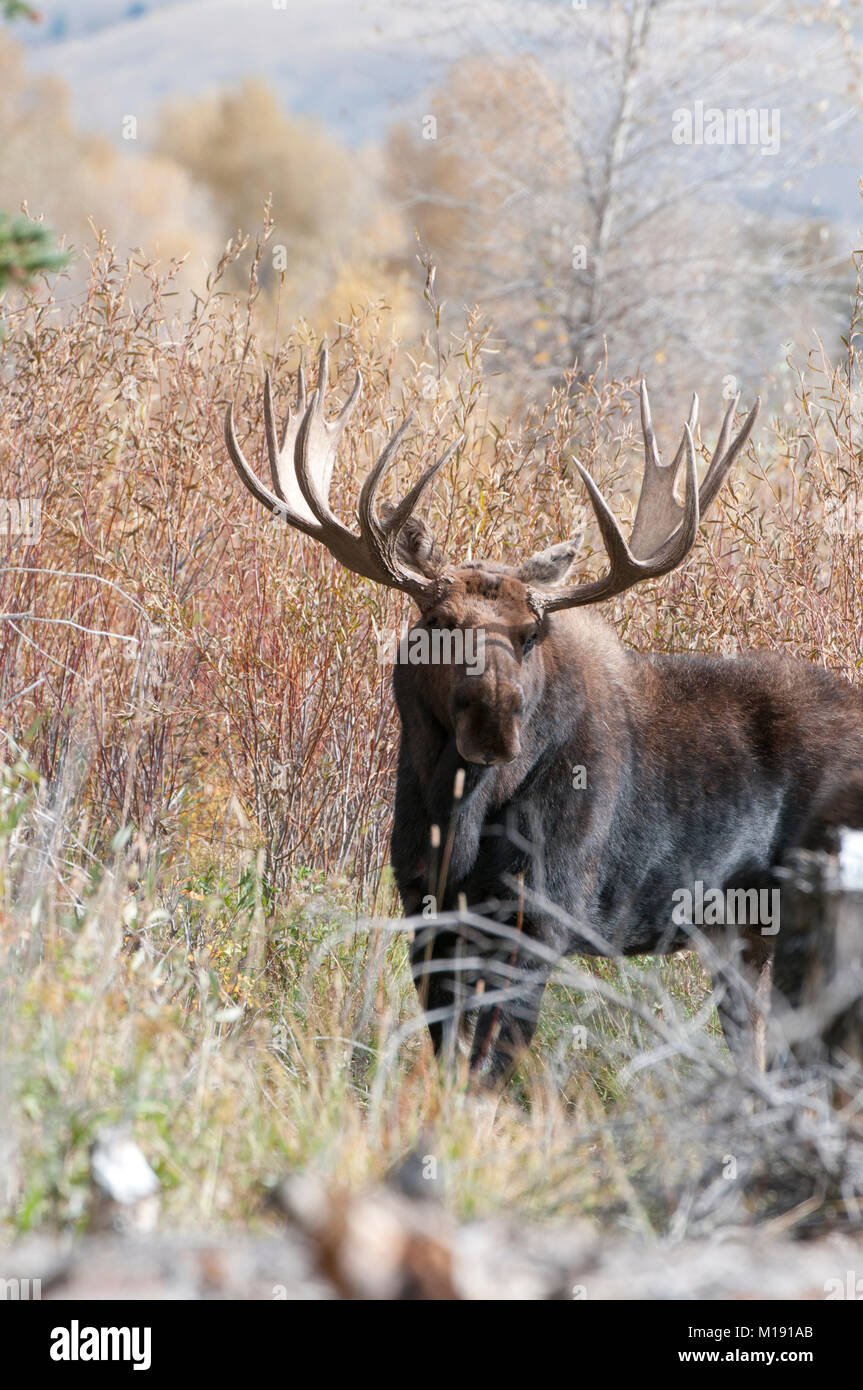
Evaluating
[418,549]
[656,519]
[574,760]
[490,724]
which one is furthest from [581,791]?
[656,519]

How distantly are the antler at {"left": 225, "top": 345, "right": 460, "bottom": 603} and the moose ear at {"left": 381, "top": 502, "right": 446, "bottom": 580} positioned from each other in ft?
0.06

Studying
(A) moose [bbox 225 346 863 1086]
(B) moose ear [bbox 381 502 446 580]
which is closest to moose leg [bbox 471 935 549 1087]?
(A) moose [bbox 225 346 863 1086]

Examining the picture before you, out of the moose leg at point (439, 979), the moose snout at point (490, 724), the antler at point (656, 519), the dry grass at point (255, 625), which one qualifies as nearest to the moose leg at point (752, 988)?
the dry grass at point (255, 625)

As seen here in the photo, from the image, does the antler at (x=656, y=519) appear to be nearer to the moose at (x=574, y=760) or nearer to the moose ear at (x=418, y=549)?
the moose at (x=574, y=760)

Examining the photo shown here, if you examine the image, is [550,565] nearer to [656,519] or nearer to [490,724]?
[656,519]

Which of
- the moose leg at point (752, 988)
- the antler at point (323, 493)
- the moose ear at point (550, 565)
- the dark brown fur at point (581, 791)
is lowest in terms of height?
the moose leg at point (752, 988)

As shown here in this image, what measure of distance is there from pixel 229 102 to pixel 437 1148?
43.0 metres

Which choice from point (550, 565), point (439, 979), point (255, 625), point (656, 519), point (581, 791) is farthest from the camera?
point (255, 625)

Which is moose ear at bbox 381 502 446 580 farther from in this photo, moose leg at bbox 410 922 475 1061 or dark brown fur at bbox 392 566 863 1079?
moose leg at bbox 410 922 475 1061

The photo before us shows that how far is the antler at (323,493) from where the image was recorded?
3984 mm

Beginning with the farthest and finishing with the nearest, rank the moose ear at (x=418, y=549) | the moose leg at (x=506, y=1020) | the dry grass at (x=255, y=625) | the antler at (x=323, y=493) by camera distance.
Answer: the dry grass at (x=255, y=625) < the moose ear at (x=418, y=549) < the antler at (x=323, y=493) < the moose leg at (x=506, y=1020)

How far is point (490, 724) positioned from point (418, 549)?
767 millimetres

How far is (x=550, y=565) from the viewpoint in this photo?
415cm

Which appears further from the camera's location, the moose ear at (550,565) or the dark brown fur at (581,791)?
the moose ear at (550,565)
